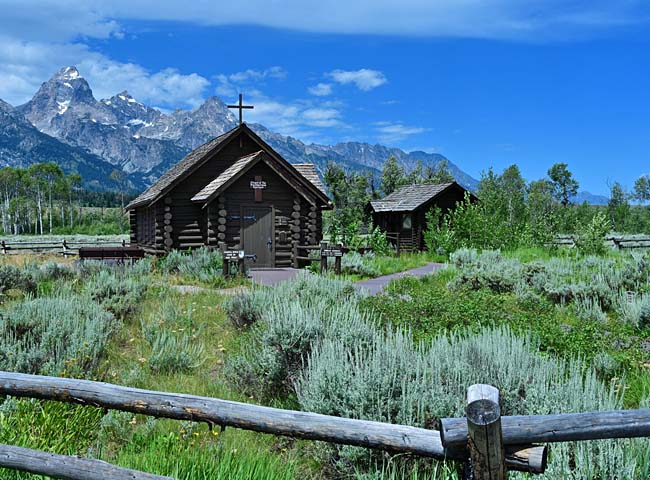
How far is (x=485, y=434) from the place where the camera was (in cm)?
255

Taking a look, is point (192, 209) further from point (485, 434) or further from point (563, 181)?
point (563, 181)

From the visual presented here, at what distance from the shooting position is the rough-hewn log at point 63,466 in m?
3.10

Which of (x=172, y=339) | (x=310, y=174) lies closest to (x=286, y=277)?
(x=310, y=174)

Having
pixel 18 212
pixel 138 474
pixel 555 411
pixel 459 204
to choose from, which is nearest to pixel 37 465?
pixel 138 474

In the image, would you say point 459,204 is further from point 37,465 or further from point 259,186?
point 37,465

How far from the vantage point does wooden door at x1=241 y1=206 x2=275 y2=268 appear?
65.1ft

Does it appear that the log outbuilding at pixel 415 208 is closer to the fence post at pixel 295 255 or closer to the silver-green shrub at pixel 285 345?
the fence post at pixel 295 255

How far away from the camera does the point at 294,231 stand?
66.7 ft

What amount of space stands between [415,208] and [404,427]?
28.7 meters

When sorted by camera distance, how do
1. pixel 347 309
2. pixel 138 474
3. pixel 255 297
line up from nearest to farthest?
1. pixel 138 474
2. pixel 347 309
3. pixel 255 297

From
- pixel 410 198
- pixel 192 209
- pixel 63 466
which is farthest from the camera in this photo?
pixel 410 198

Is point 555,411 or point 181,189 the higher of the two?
point 181,189

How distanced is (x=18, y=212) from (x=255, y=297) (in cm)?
10995

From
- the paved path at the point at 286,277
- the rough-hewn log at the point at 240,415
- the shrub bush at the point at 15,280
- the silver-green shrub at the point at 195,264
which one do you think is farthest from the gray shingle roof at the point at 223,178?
the rough-hewn log at the point at 240,415
